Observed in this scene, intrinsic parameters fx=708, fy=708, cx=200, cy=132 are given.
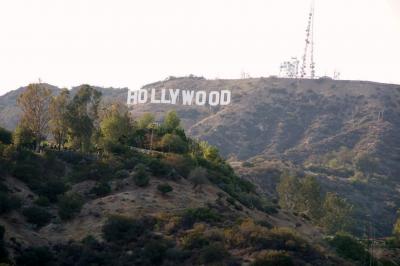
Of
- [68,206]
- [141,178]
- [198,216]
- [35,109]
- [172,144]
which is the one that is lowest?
[198,216]

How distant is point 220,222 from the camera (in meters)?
74.8

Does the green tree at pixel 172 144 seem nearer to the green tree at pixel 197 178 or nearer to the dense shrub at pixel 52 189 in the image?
the green tree at pixel 197 178

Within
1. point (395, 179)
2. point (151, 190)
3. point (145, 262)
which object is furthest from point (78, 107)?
point (395, 179)

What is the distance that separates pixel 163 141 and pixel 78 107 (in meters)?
13.3

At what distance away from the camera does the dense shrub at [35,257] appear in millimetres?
60041

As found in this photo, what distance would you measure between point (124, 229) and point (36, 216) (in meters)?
9.12

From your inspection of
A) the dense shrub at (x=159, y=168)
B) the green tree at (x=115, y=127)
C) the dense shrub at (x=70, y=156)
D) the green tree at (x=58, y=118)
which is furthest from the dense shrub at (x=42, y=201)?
the green tree at (x=115, y=127)

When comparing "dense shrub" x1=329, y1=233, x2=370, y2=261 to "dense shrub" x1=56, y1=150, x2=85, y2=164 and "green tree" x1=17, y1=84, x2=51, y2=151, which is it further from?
"green tree" x1=17, y1=84, x2=51, y2=151

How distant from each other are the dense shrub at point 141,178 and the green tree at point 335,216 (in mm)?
40808

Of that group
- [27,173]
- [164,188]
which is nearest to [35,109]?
[27,173]

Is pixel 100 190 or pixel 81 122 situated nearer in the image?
pixel 100 190

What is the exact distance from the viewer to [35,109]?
90312 millimetres

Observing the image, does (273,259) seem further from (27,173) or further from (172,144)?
(172,144)

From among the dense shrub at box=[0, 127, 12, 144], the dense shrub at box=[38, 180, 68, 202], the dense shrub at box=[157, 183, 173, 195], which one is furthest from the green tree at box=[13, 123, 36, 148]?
the dense shrub at box=[157, 183, 173, 195]
